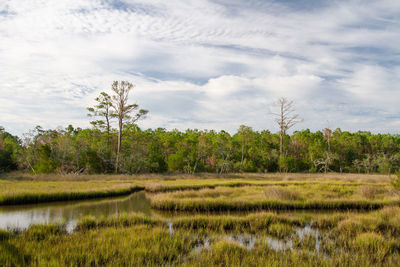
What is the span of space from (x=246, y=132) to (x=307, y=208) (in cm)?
3615

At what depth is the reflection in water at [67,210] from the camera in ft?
41.2

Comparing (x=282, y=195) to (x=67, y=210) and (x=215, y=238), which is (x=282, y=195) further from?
(x=67, y=210)

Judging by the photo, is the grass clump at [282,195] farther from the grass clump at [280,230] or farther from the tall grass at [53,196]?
the tall grass at [53,196]

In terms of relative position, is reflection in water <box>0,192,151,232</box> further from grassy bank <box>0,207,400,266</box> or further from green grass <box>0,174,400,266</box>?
grassy bank <box>0,207,400,266</box>

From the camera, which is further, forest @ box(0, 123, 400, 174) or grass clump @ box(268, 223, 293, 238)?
forest @ box(0, 123, 400, 174)

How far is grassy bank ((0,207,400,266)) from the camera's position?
24.0ft

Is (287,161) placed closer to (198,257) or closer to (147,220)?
(147,220)

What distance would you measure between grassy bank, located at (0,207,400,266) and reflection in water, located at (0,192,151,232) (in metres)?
2.31

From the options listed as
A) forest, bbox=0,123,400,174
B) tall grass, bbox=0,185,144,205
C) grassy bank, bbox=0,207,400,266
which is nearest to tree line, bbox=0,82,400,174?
forest, bbox=0,123,400,174

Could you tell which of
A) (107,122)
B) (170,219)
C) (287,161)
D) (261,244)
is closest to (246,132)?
(287,161)

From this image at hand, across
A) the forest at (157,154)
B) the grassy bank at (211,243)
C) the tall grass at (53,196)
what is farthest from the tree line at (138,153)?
the grassy bank at (211,243)

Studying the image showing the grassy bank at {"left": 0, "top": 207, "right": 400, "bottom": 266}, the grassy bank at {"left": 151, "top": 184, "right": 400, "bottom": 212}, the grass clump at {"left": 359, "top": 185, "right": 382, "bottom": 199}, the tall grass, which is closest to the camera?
the grassy bank at {"left": 0, "top": 207, "right": 400, "bottom": 266}

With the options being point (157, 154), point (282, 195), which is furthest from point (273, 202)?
point (157, 154)

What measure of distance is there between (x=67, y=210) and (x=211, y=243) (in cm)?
1004
